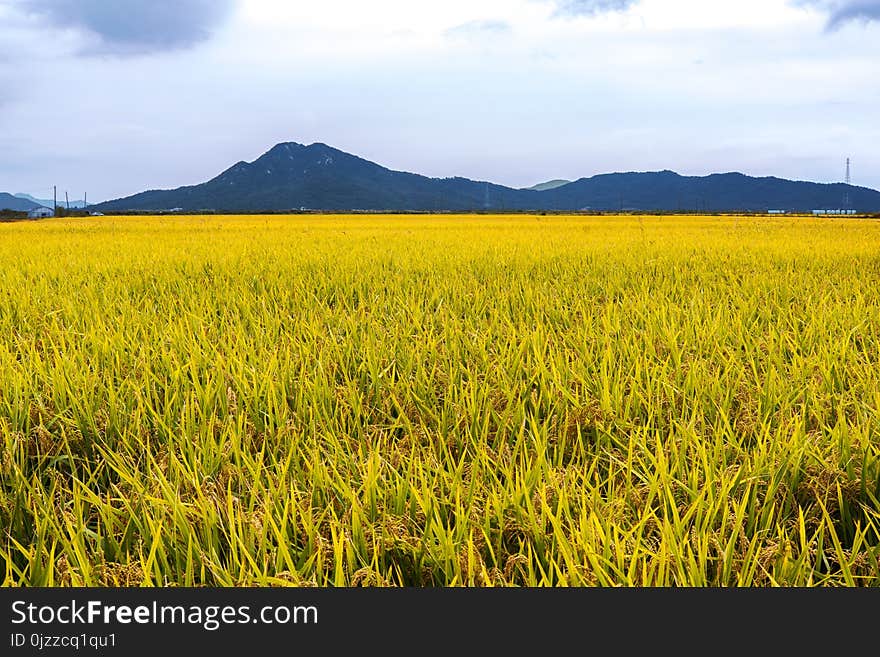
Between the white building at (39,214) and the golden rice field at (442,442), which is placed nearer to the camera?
the golden rice field at (442,442)

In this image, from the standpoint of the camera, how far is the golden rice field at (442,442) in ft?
4.04

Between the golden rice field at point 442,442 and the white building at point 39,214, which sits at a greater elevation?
the white building at point 39,214

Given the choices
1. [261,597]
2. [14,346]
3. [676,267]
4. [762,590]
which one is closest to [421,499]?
[261,597]

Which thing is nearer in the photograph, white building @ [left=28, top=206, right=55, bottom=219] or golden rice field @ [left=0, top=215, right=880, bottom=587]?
golden rice field @ [left=0, top=215, right=880, bottom=587]

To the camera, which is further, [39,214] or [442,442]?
[39,214]

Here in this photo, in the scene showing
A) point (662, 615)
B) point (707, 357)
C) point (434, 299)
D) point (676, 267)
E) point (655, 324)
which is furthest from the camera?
point (676, 267)

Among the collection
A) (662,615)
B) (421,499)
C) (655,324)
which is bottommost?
(662,615)

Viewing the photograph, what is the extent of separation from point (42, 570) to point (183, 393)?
1.13 metres

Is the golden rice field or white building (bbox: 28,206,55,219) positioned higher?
white building (bbox: 28,206,55,219)

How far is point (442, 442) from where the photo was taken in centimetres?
171

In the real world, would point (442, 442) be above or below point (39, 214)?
below

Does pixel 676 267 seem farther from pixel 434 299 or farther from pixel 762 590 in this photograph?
pixel 762 590

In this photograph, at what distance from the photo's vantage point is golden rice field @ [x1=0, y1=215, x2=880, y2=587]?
4.04ft

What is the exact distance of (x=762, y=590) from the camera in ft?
3.65
